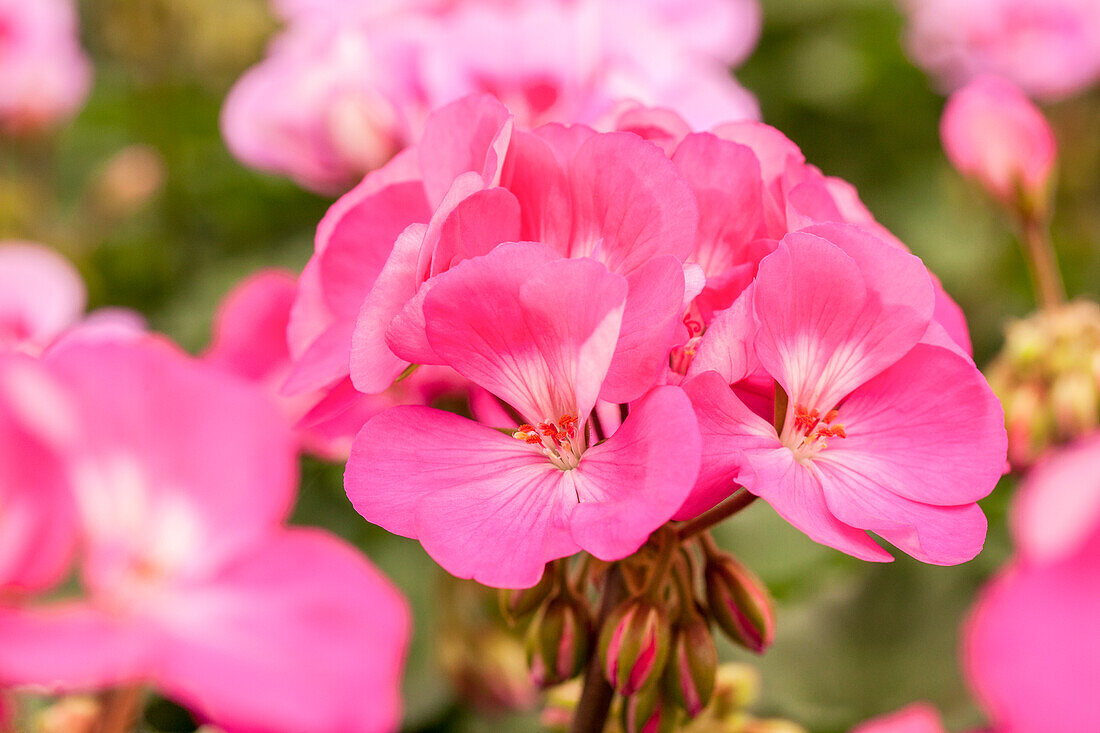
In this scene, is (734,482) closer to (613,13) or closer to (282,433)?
(282,433)

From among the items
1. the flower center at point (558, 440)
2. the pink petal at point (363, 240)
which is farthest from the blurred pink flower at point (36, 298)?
the flower center at point (558, 440)

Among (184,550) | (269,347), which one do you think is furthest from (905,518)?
(269,347)

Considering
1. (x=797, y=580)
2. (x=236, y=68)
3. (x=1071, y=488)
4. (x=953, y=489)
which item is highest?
(x=1071, y=488)

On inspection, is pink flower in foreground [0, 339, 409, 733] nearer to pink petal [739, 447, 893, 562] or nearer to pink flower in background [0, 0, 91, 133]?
pink petal [739, 447, 893, 562]

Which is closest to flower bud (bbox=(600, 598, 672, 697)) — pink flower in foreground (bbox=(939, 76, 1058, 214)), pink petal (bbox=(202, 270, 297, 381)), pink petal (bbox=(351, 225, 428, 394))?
pink petal (bbox=(351, 225, 428, 394))

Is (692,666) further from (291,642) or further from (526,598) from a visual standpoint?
(291,642)

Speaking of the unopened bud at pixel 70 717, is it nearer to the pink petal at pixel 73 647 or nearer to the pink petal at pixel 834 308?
the pink petal at pixel 73 647

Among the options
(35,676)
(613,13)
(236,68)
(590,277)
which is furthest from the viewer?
(236,68)

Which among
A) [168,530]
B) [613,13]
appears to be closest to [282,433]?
[168,530]
